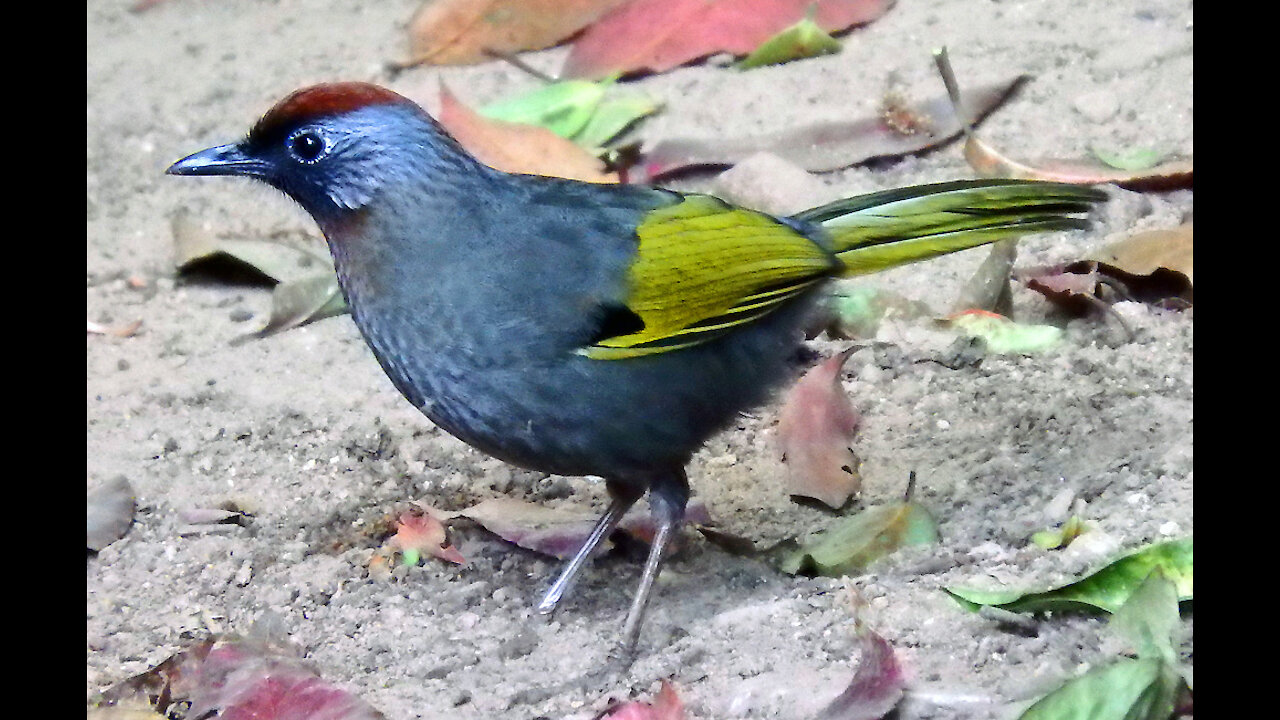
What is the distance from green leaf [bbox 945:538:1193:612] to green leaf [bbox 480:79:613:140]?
10.4 feet

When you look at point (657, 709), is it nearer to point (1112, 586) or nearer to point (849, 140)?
point (1112, 586)

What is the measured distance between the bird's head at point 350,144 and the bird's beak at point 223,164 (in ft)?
0.29

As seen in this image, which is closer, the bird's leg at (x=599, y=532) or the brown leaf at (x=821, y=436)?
the bird's leg at (x=599, y=532)

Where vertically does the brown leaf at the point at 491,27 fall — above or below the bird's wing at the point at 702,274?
above

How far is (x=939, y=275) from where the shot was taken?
16.4 ft

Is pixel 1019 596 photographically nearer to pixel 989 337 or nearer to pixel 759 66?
pixel 989 337

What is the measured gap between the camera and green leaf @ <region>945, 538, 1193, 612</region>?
313cm

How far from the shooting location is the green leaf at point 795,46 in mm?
6141

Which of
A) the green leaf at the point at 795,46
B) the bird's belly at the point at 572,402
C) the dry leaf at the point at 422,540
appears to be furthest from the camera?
the green leaf at the point at 795,46

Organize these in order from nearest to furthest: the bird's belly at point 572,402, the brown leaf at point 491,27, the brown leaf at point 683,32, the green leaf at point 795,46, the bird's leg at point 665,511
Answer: the bird's belly at point 572,402, the bird's leg at point 665,511, the green leaf at point 795,46, the brown leaf at point 683,32, the brown leaf at point 491,27

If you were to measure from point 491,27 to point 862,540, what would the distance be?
3.74m

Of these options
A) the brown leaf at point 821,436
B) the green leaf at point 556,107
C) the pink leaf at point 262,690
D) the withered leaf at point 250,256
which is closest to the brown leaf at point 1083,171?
the brown leaf at point 821,436

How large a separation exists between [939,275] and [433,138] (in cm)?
200

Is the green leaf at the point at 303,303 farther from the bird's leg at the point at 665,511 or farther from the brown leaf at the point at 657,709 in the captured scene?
the brown leaf at the point at 657,709
